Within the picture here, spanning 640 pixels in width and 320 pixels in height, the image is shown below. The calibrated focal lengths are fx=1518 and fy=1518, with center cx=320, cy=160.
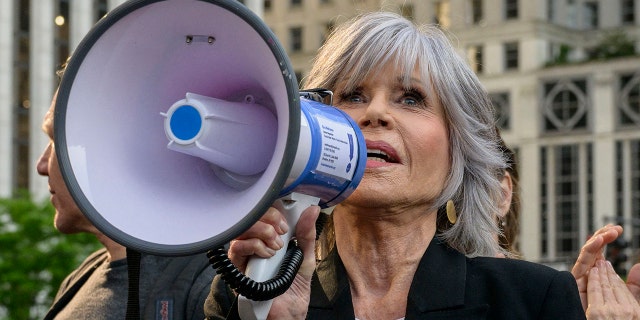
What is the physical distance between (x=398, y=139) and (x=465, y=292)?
1.49ft

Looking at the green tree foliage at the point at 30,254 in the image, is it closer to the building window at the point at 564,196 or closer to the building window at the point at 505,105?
the building window at the point at 564,196

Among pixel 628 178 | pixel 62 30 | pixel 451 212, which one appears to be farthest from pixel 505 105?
pixel 451 212

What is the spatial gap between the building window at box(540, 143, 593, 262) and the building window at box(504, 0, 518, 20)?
761 centimetres

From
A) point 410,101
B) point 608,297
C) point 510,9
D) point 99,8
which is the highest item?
point 510,9

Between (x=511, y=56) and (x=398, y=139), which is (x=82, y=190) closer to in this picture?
(x=398, y=139)

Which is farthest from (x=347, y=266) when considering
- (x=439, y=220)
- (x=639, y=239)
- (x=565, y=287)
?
(x=639, y=239)

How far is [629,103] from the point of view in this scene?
75688mm

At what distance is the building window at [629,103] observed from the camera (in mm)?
75188

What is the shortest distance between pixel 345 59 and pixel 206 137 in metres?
1.01

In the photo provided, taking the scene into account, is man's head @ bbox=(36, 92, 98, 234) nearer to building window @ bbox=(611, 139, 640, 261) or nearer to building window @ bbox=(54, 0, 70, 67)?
building window @ bbox=(54, 0, 70, 67)

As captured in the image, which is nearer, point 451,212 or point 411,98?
point 411,98

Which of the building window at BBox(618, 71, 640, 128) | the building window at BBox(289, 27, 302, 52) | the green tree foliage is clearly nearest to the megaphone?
the green tree foliage

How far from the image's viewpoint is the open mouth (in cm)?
405

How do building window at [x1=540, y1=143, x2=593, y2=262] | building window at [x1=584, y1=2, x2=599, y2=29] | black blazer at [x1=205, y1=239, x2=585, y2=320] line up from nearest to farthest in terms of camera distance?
1. black blazer at [x1=205, y1=239, x2=585, y2=320]
2. building window at [x1=540, y1=143, x2=593, y2=262]
3. building window at [x1=584, y1=2, x2=599, y2=29]
